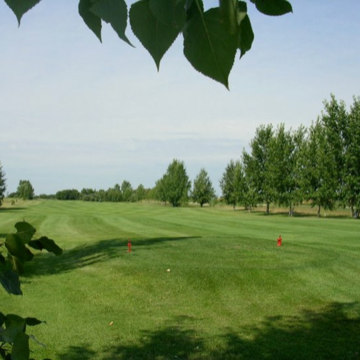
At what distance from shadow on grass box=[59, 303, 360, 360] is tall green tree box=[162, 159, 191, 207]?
65827 mm

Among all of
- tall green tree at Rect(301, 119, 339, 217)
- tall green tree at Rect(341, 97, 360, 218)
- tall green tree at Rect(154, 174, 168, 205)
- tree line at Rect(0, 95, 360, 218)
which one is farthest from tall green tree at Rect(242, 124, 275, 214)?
tall green tree at Rect(154, 174, 168, 205)

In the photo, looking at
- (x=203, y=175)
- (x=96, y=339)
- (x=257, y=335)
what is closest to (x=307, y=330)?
(x=257, y=335)

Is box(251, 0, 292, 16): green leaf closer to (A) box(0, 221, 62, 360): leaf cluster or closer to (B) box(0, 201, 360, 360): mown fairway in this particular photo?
(A) box(0, 221, 62, 360): leaf cluster

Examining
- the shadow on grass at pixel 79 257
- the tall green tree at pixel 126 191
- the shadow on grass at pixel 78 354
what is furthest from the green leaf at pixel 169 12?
the tall green tree at pixel 126 191

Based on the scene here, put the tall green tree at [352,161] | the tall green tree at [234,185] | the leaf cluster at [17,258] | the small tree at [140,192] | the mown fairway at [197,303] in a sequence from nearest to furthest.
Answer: the leaf cluster at [17,258] < the mown fairway at [197,303] < the tall green tree at [352,161] < the tall green tree at [234,185] < the small tree at [140,192]

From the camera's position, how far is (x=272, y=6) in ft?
2.11

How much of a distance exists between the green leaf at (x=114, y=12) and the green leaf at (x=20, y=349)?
77 cm

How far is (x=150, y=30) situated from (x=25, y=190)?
104624mm

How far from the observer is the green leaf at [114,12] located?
0.58 m

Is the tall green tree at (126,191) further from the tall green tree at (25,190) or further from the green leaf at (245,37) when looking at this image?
the green leaf at (245,37)

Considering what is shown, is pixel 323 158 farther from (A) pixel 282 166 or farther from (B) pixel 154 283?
(B) pixel 154 283

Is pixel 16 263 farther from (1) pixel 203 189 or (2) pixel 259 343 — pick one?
(1) pixel 203 189

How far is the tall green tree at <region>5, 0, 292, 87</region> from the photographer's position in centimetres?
55

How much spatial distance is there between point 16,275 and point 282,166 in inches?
1830
